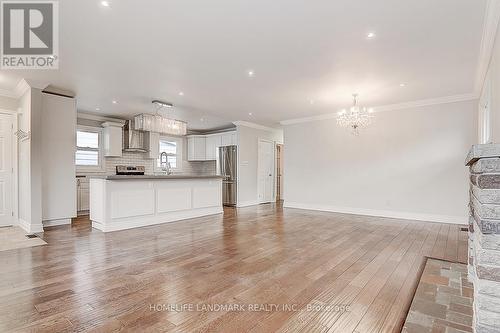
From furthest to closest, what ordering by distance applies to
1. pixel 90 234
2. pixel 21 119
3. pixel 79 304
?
pixel 21 119
pixel 90 234
pixel 79 304

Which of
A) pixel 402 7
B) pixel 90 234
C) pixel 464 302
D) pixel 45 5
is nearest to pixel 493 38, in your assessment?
pixel 402 7

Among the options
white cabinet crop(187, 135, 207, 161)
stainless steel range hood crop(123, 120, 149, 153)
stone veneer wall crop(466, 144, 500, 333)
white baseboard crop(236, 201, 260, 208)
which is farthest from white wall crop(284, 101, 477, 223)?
stone veneer wall crop(466, 144, 500, 333)

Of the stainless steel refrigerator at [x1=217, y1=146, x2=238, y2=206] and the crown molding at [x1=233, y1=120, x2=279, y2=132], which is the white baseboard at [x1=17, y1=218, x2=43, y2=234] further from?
the crown molding at [x1=233, y1=120, x2=279, y2=132]

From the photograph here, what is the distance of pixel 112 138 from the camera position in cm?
704

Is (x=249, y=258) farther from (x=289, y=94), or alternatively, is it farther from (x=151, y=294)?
(x=289, y=94)

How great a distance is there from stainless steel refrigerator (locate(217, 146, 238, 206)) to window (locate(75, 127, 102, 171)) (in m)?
3.50

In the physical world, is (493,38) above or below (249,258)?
above

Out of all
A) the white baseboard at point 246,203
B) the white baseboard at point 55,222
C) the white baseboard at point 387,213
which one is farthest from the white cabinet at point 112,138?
the white baseboard at point 387,213

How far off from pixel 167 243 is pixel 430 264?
344cm

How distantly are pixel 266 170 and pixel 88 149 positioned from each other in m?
5.37

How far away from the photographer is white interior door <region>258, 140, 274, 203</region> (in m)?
8.66

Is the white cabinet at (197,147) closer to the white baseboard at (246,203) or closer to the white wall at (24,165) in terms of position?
the white baseboard at (246,203)

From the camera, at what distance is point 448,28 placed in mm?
2797

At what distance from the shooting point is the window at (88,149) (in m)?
6.83
